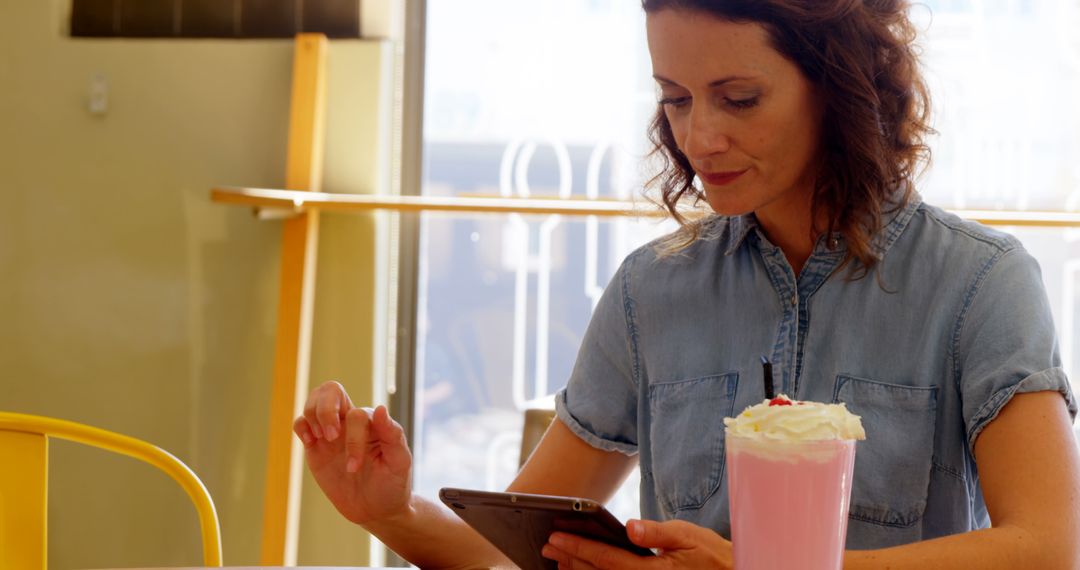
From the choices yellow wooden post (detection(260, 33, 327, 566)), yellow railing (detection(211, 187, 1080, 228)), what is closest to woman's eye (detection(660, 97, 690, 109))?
yellow railing (detection(211, 187, 1080, 228))

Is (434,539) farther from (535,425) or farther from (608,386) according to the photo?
(535,425)

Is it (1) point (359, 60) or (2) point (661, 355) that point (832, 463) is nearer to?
(2) point (661, 355)

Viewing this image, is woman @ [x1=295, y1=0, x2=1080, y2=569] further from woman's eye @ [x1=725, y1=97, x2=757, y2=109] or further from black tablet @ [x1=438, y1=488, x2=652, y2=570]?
black tablet @ [x1=438, y1=488, x2=652, y2=570]

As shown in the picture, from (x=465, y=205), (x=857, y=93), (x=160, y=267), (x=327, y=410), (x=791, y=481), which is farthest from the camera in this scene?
(x=160, y=267)

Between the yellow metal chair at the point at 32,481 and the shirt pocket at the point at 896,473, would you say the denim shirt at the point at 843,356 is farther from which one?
the yellow metal chair at the point at 32,481

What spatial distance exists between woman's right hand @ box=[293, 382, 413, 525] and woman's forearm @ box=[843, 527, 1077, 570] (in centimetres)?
43

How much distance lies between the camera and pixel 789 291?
4.06ft

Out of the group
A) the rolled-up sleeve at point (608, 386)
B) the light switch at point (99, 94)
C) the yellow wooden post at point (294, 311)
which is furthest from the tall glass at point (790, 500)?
the light switch at point (99, 94)

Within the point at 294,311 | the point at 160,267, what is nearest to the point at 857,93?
the point at 294,311

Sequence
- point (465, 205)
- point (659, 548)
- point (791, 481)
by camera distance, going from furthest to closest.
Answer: point (465, 205), point (659, 548), point (791, 481)

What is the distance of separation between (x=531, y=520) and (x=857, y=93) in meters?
0.54

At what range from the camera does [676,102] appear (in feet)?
4.02

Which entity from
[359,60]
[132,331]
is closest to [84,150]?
[132,331]

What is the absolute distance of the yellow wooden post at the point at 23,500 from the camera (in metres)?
1.28
